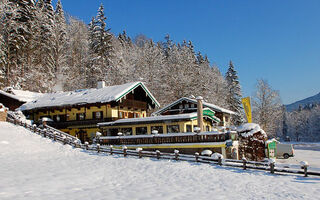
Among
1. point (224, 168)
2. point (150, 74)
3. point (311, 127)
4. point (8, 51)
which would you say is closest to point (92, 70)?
point (150, 74)

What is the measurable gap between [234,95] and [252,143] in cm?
3326

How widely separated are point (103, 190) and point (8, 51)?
4136cm

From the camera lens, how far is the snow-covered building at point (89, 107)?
3288 cm

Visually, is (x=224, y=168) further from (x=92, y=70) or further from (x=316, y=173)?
(x=92, y=70)

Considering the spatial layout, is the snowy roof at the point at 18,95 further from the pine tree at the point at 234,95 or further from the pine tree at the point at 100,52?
the pine tree at the point at 234,95

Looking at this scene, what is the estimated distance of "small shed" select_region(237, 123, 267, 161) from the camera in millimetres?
23734

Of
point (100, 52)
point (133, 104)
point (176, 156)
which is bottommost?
point (176, 156)

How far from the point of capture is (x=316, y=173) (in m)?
14.6

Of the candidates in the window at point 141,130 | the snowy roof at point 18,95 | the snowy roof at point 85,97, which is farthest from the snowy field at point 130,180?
the snowy roof at point 18,95

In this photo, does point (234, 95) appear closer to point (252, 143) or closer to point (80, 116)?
point (252, 143)

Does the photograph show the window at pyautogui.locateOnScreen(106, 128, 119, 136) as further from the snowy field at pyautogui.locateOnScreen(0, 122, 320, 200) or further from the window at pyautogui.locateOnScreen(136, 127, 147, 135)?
the snowy field at pyautogui.locateOnScreen(0, 122, 320, 200)

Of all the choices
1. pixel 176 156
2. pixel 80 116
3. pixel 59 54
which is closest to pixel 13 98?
pixel 80 116

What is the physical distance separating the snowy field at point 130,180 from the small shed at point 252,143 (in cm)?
740

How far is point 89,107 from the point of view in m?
34.7
